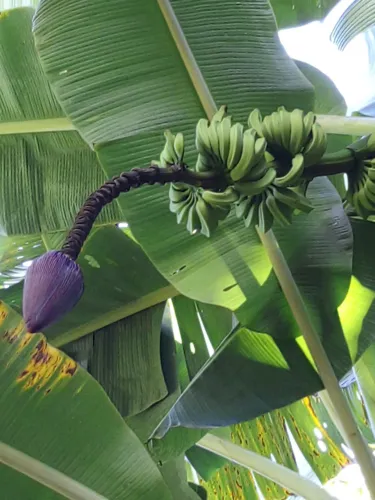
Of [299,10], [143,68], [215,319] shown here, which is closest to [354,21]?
[299,10]

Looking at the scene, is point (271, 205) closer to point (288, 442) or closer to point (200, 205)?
point (200, 205)

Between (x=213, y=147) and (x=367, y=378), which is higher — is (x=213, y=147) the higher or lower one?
the higher one

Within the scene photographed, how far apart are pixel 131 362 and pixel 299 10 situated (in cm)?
52

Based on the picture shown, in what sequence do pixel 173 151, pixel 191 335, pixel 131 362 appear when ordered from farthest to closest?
pixel 191 335, pixel 131 362, pixel 173 151

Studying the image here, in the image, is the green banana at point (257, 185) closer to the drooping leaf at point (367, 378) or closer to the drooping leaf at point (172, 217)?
the drooping leaf at point (172, 217)

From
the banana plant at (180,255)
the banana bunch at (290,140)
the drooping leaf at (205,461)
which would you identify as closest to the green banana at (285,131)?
the banana bunch at (290,140)

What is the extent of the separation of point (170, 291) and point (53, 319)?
537mm

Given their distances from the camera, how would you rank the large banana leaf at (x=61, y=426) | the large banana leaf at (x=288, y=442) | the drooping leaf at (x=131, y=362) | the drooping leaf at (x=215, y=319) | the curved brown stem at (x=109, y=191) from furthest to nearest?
the large banana leaf at (x=288, y=442) → the drooping leaf at (x=215, y=319) → the drooping leaf at (x=131, y=362) → the large banana leaf at (x=61, y=426) → the curved brown stem at (x=109, y=191)

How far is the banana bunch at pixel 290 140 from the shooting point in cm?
37

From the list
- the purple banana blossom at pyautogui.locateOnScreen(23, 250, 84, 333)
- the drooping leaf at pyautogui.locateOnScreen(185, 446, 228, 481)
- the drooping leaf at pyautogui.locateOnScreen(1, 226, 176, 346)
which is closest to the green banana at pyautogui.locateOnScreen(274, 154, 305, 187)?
the purple banana blossom at pyautogui.locateOnScreen(23, 250, 84, 333)

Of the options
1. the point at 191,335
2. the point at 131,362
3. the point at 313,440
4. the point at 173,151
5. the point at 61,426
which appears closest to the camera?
the point at 173,151

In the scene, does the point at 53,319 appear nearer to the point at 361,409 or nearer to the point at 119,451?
the point at 119,451

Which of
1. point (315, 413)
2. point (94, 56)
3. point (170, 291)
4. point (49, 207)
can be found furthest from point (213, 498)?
point (94, 56)

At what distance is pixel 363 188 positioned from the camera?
0.40m
